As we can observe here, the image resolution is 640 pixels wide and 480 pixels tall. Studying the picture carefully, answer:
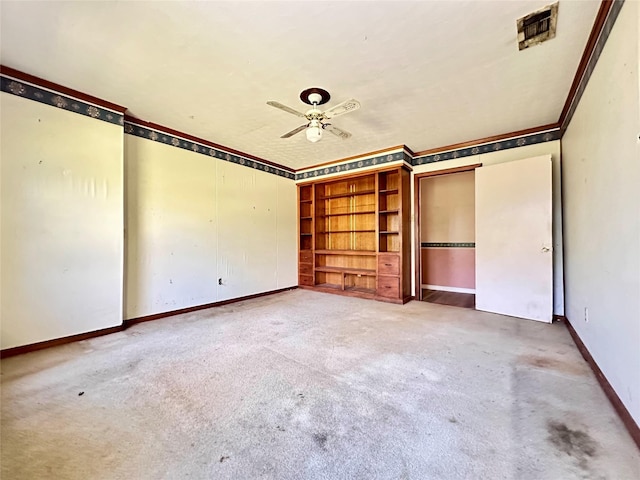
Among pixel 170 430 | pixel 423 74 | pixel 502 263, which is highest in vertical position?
pixel 423 74

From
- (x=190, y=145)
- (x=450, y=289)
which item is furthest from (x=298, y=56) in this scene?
(x=450, y=289)

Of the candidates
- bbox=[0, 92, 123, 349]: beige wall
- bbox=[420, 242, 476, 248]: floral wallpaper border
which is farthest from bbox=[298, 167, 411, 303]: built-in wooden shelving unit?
bbox=[0, 92, 123, 349]: beige wall

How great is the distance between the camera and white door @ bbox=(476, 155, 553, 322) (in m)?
3.48

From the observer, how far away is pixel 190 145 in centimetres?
401

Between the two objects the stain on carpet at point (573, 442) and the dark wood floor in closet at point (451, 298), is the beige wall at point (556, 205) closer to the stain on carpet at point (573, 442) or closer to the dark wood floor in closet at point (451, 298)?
the dark wood floor in closet at point (451, 298)

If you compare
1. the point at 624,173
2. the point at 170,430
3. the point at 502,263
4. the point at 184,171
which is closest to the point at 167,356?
the point at 170,430

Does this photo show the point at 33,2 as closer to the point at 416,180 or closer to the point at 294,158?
the point at 294,158

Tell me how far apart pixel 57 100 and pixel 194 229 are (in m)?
2.00

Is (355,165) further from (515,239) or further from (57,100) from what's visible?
(57,100)

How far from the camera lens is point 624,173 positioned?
1.60m

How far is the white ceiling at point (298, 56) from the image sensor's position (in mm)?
1807

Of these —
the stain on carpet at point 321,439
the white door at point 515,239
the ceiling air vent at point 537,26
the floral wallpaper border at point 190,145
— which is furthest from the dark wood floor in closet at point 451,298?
the floral wallpaper border at point 190,145

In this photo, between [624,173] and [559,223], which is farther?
[559,223]

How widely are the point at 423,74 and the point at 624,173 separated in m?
1.66
